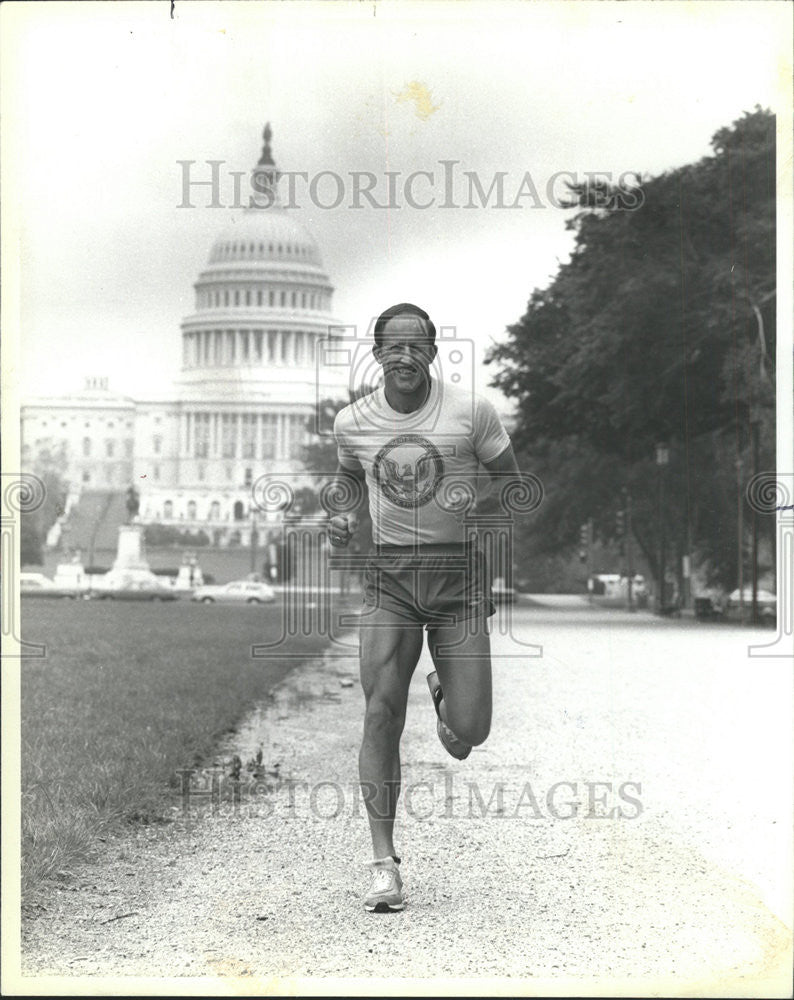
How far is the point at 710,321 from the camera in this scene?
92.5 feet

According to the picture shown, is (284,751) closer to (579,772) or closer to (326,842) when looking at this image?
(579,772)

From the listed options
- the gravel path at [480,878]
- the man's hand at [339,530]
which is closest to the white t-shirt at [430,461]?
the man's hand at [339,530]

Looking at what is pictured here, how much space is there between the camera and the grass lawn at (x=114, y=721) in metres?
6.00

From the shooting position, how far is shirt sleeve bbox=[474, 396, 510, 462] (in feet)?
15.1

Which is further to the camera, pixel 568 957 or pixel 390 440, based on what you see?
pixel 390 440

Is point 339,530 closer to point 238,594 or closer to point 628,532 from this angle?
point 628,532

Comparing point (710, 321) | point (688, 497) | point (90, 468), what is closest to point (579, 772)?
point (710, 321)

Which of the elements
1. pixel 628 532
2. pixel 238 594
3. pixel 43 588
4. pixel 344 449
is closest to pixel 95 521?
pixel 238 594

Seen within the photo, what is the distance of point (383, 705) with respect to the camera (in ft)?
15.4

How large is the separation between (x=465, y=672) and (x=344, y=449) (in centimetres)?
74

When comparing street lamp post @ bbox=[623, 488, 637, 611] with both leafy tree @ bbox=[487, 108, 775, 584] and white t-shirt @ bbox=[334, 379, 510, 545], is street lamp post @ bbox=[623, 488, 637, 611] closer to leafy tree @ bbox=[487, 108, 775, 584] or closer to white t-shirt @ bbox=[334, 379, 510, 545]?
leafy tree @ bbox=[487, 108, 775, 584]

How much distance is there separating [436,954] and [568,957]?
1.04 feet

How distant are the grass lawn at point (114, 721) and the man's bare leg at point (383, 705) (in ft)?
3.41

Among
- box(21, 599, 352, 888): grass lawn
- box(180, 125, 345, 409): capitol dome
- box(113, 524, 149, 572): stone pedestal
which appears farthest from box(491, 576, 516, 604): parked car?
box(113, 524, 149, 572): stone pedestal
